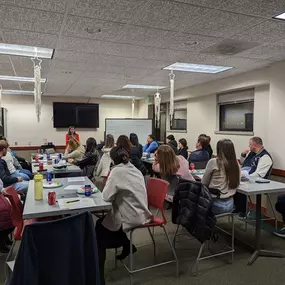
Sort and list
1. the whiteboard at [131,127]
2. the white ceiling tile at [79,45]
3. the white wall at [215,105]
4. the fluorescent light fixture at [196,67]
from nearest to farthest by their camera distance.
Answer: the white ceiling tile at [79,45] < the fluorescent light fixture at [196,67] < the white wall at [215,105] < the whiteboard at [131,127]

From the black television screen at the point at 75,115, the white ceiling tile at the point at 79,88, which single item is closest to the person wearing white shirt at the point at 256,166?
the white ceiling tile at the point at 79,88

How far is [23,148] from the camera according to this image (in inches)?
336

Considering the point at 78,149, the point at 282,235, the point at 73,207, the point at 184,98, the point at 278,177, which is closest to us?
the point at 73,207

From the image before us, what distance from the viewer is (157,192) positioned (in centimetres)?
270

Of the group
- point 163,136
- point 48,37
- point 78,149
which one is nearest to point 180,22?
point 48,37

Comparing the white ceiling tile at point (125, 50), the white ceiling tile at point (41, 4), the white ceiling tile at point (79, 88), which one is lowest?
the white ceiling tile at point (79, 88)

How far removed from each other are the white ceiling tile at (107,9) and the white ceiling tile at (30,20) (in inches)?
10.3

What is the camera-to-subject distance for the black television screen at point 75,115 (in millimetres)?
8828

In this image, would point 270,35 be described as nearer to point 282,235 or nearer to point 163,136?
point 282,235

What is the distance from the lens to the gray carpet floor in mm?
2416

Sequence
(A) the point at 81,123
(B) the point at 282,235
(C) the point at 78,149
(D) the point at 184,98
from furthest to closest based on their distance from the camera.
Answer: (A) the point at 81,123
(D) the point at 184,98
(C) the point at 78,149
(B) the point at 282,235

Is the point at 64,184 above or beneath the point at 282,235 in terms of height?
above

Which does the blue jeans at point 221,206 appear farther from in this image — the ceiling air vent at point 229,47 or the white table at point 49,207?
the ceiling air vent at point 229,47

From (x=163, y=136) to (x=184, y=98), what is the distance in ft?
6.44
